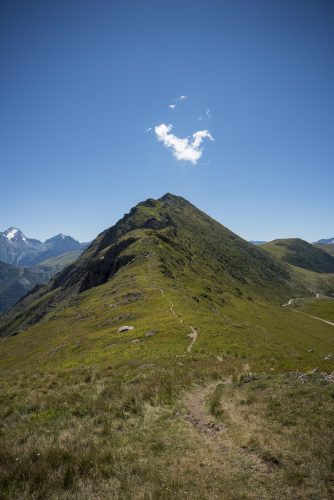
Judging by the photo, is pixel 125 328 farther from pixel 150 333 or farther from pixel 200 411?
pixel 200 411

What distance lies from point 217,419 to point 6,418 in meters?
11.1

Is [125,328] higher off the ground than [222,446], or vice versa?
[222,446]

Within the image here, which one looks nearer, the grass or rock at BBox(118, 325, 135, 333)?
the grass

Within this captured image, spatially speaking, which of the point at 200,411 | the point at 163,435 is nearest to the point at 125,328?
the point at 200,411

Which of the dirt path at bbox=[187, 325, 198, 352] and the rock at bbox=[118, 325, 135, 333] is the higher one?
the dirt path at bbox=[187, 325, 198, 352]

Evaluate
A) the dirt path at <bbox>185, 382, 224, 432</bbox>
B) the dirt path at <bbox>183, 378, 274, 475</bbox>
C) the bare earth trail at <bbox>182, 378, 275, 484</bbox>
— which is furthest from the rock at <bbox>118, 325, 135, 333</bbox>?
the bare earth trail at <bbox>182, 378, 275, 484</bbox>

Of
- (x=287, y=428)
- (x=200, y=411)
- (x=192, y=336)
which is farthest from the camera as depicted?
(x=192, y=336)

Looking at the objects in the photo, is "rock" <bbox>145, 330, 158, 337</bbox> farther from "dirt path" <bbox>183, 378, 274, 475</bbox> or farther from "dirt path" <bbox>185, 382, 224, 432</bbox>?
"dirt path" <bbox>183, 378, 274, 475</bbox>

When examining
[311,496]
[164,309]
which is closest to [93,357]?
[164,309]

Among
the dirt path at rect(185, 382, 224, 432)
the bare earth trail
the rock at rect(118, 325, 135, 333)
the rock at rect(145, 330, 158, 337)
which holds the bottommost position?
the rock at rect(118, 325, 135, 333)

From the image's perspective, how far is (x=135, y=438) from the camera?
1357cm

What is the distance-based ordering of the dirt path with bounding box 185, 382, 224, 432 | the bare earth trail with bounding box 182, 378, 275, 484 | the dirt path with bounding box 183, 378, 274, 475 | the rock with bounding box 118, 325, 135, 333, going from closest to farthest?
1. the bare earth trail with bounding box 182, 378, 275, 484
2. the dirt path with bounding box 183, 378, 274, 475
3. the dirt path with bounding box 185, 382, 224, 432
4. the rock with bounding box 118, 325, 135, 333

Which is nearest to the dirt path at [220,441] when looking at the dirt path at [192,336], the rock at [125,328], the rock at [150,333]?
the dirt path at [192,336]

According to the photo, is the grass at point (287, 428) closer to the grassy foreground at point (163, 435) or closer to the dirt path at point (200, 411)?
the grassy foreground at point (163, 435)
